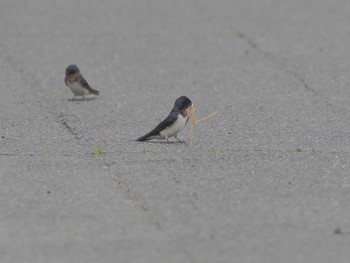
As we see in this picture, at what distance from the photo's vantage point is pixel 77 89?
11898mm

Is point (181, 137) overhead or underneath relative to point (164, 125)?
underneath

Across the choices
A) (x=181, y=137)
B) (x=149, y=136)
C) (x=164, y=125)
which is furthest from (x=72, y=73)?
(x=164, y=125)

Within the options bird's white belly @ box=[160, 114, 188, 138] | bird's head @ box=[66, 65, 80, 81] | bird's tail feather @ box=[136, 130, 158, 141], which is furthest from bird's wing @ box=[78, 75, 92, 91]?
bird's white belly @ box=[160, 114, 188, 138]

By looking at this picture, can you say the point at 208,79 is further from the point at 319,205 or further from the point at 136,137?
the point at 319,205

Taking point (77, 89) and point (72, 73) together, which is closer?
point (77, 89)

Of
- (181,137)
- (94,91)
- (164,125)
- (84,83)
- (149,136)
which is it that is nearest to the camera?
(164,125)

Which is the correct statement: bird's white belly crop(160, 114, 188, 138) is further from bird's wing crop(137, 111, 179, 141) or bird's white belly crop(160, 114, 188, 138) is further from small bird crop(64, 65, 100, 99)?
small bird crop(64, 65, 100, 99)

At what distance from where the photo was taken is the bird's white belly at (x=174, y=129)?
9.51 meters

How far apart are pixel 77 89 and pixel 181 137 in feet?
7.64

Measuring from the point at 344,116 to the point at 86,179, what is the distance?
3.55 m

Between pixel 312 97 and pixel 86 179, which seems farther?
pixel 312 97

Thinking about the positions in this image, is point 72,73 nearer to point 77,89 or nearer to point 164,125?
point 77,89

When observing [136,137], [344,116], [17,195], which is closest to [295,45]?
[344,116]

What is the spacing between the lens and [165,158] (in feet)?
29.3
